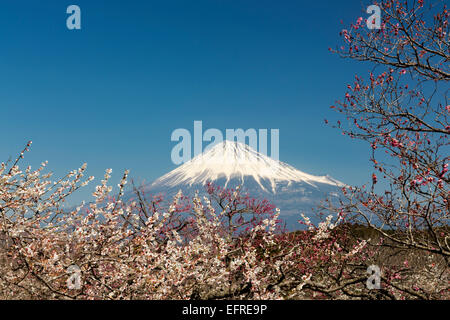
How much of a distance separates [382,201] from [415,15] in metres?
4.29

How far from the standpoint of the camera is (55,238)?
511 cm

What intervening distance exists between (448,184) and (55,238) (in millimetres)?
6931

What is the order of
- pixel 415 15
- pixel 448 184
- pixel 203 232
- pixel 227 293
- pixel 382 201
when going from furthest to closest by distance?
pixel 203 232, pixel 415 15, pixel 382 201, pixel 448 184, pixel 227 293

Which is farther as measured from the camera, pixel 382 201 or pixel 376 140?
pixel 376 140
